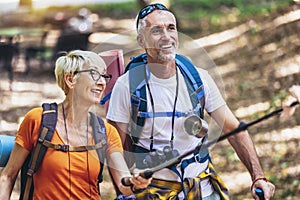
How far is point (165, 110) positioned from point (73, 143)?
0.27 m

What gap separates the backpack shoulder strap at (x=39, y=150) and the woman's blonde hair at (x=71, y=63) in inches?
3.5

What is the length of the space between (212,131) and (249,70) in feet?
11.5

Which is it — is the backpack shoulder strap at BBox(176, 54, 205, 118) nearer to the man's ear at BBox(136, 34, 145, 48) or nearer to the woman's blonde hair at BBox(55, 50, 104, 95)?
the man's ear at BBox(136, 34, 145, 48)

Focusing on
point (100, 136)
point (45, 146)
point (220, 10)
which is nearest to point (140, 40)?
point (100, 136)

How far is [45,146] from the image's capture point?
6.72 feet

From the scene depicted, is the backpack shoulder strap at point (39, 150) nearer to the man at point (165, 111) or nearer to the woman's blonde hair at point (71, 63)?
the woman's blonde hair at point (71, 63)

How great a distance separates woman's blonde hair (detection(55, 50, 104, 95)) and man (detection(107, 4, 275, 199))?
14 centimetres

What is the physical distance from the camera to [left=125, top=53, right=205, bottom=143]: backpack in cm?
215

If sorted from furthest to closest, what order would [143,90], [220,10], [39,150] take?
[220,10] → [143,90] → [39,150]

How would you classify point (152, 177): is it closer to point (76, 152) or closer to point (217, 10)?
point (76, 152)

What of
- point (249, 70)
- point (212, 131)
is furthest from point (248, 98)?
point (212, 131)

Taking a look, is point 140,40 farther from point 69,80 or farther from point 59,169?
point 59,169

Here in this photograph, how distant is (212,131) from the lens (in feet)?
7.22

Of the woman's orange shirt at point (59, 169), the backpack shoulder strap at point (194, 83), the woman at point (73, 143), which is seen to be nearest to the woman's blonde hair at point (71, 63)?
the woman at point (73, 143)
